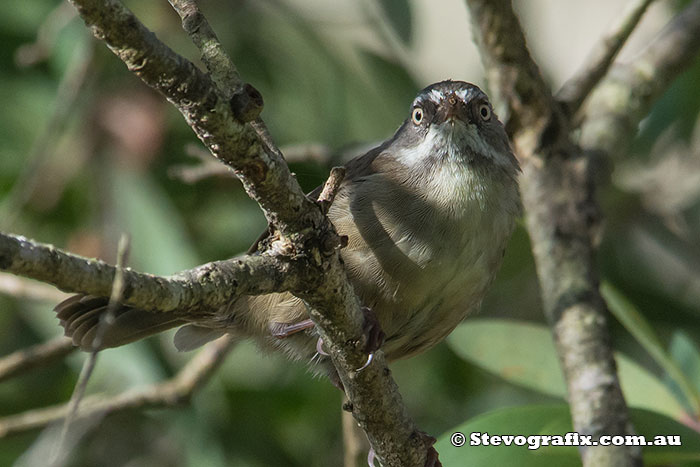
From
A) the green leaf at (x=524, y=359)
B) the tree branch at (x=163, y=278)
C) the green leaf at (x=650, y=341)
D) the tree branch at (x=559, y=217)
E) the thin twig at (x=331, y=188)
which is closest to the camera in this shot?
the tree branch at (x=163, y=278)

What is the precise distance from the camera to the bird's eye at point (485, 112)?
144 inches

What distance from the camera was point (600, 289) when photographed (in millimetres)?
3674

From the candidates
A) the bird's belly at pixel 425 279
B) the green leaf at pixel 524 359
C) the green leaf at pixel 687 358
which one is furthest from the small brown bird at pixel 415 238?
the green leaf at pixel 687 358

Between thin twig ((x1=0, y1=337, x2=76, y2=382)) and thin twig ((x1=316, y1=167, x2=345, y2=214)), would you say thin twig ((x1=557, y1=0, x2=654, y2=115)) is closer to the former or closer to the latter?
thin twig ((x1=316, y1=167, x2=345, y2=214))

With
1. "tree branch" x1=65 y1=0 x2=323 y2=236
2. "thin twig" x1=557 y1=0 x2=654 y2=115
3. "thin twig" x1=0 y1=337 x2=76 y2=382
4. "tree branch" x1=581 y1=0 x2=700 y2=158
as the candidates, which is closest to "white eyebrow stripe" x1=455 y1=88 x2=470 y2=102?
"thin twig" x1=557 y1=0 x2=654 y2=115

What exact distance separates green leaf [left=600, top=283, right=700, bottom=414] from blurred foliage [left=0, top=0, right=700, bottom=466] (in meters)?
0.80

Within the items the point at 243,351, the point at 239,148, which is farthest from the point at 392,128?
the point at 239,148

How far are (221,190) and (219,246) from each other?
0.39 meters

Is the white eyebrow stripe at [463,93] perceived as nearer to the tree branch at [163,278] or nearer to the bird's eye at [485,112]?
the bird's eye at [485,112]

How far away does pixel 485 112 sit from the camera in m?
3.69

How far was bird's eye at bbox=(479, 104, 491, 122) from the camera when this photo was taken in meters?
3.66

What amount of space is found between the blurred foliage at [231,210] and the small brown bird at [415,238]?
3.03ft

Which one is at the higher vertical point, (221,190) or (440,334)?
(221,190)

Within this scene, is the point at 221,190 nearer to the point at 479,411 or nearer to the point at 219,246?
the point at 219,246
